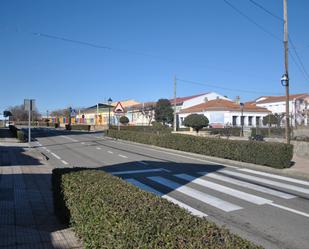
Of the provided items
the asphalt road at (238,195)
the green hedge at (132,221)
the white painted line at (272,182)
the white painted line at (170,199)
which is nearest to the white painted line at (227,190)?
the asphalt road at (238,195)

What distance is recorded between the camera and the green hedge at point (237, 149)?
14977 mm

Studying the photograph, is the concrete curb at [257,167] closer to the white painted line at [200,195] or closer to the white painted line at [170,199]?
the white painted line at [200,195]

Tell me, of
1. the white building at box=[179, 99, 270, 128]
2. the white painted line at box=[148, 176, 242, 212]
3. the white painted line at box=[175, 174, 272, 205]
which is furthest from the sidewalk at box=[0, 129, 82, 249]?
the white building at box=[179, 99, 270, 128]

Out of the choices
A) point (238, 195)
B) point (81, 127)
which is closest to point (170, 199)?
point (238, 195)

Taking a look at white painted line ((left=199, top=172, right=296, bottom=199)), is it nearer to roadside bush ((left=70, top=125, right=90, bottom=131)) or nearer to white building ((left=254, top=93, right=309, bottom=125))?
roadside bush ((left=70, top=125, right=90, bottom=131))

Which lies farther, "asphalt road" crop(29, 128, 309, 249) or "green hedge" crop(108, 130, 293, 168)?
"green hedge" crop(108, 130, 293, 168)

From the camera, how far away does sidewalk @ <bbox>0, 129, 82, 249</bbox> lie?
534cm

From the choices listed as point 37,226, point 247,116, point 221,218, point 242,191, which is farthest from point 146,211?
point 247,116

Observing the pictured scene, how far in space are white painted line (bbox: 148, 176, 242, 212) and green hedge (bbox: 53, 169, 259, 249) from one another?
3433 mm

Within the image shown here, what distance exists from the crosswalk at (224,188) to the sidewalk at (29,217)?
2.84 m

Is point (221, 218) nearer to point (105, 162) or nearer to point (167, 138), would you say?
point (105, 162)

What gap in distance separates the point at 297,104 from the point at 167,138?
60114 millimetres

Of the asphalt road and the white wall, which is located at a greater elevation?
the white wall

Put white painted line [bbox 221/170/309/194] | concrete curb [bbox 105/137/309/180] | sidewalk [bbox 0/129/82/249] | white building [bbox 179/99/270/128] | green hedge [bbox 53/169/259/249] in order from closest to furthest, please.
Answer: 1. green hedge [bbox 53/169/259/249]
2. sidewalk [bbox 0/129/82/249]
3. white painted line [bbox 221/170/309/194]
4. concrete curb [bbox 105/137/309/180]
5. white building [bbox 179/99/270/128]
